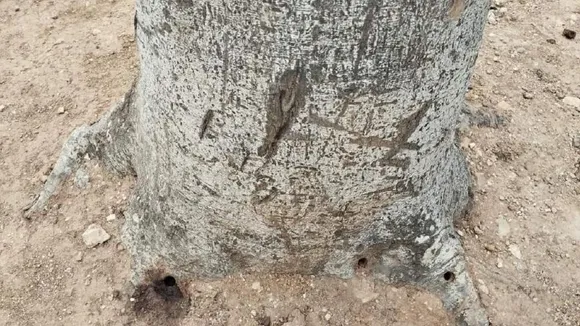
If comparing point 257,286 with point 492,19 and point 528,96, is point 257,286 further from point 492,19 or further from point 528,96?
point 492,19

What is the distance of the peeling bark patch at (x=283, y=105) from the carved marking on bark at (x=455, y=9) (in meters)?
0.34

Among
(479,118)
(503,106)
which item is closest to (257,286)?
(479,118)

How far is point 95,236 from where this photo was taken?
2.32 m

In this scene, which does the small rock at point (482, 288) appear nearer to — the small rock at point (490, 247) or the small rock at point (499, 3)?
the small rock at point (490, 247)

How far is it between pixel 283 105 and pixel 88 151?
1178 millimetres

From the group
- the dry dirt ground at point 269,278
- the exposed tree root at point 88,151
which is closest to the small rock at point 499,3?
the dry dirt ground at point 269,278

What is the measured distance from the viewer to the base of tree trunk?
2018mm

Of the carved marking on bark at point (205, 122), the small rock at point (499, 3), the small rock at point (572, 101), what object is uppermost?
the carved marking on bark at point (205, 122)

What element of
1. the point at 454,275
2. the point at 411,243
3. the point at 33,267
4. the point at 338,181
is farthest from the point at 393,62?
the point at 33,267

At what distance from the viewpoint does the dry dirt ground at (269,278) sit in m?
2.15

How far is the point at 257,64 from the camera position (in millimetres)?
1467

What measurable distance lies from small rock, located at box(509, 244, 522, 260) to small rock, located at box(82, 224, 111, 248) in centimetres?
138

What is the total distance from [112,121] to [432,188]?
3.81 feet

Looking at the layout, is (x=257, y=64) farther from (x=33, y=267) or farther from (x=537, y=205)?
(x=537, y=205)
